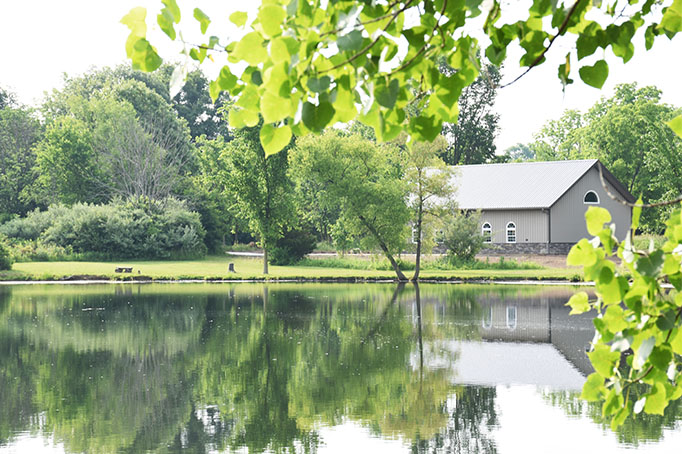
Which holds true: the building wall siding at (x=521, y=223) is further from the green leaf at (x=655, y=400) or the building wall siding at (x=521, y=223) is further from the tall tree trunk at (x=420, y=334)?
the green leaf at (x=655, y=400)

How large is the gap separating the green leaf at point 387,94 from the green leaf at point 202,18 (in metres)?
0.86

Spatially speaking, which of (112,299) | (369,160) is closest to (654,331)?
(112,299)

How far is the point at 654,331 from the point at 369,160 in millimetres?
36052

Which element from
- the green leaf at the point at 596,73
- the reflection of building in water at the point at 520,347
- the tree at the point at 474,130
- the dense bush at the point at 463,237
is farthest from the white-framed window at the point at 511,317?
the tree at the point at 474,130

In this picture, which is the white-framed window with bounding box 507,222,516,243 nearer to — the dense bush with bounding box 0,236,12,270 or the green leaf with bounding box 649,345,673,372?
the dense bush with bounding box 0,236,12,270

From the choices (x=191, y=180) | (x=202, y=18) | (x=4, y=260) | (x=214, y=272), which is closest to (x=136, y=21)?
(x=202, y=18)

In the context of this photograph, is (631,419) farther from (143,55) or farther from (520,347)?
(143,55)

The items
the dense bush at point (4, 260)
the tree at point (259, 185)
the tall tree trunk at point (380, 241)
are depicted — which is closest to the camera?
the tall tree trunk at point (380, 241)

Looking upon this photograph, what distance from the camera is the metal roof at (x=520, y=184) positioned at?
172 ft

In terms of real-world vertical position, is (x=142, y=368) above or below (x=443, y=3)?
below

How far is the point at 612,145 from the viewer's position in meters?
68.6

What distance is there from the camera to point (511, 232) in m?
52.8

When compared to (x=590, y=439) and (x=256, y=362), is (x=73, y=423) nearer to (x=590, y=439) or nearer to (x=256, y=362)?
(x=256, y=362)

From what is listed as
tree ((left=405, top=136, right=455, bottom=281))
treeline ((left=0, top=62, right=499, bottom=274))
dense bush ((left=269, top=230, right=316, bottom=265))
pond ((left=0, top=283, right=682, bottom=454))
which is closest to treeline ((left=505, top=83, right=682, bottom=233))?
treeline ((left=0, top=62, right=499, bottom=274))
